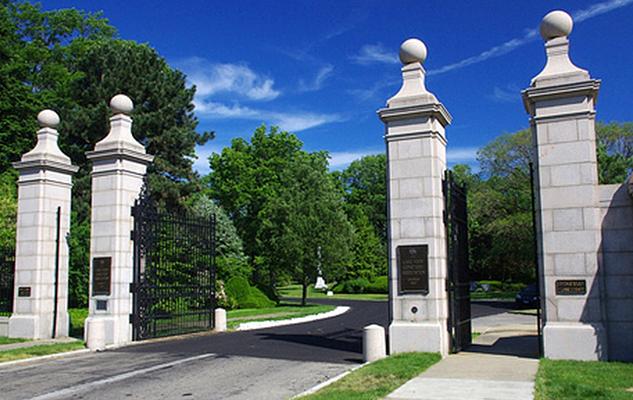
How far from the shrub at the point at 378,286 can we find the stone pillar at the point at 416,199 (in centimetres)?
4023

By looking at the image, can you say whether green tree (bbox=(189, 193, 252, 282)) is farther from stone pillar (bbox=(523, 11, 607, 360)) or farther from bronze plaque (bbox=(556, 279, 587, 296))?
bronze plaque (bbox=(556, 279, 587, 296))

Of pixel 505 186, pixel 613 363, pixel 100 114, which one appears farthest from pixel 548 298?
pixel 505 186

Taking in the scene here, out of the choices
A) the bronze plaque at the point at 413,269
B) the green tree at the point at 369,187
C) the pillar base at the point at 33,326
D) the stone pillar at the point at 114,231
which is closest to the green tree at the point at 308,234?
the pillar base at the point at 33,326

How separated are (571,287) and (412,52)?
5.44m

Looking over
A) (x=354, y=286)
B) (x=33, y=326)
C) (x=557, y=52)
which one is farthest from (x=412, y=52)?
(x=354, y=286)

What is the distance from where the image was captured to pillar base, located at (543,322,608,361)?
1063cm

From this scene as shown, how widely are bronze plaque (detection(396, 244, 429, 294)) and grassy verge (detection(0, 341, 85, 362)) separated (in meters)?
7.39

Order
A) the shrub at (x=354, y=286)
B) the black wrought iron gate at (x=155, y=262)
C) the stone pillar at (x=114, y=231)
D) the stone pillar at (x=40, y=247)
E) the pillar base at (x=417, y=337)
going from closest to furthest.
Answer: the pillar base at (x=417, y=337)
the stone pillar at (x=114, y=231)
the black wrought iron gate at (x=155, y=262)
the stone pillar at (x=40, y=247)
the shrub at (x=354, y=286)

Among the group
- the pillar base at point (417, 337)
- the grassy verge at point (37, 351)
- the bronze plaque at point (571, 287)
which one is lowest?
the grassy verge at point (37, 351)

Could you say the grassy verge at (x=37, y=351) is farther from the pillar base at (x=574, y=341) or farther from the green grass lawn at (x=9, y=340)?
the pillar base at (x=574, y=341)

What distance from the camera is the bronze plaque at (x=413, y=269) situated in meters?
11.8

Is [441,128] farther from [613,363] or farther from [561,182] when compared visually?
[613,363]

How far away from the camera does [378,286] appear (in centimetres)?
5244

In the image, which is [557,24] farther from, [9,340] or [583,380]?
[9,340]
